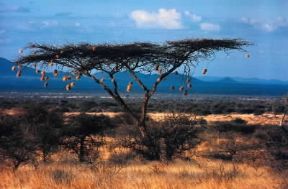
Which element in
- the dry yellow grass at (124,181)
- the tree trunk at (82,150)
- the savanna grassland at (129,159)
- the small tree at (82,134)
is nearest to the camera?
the dry yellow grass at (124,181)

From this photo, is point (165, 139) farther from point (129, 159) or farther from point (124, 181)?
point (124, 181)

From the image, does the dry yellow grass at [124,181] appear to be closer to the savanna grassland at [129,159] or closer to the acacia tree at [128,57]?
the savanna grassland at [129,159]

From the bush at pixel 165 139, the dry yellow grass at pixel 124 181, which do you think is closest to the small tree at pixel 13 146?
the bush at pixel 165 139

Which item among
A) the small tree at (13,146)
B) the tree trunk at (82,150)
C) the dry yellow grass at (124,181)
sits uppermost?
the dry yellow grass at (124,181)

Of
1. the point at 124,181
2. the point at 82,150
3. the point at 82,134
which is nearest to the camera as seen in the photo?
the point at 124,181

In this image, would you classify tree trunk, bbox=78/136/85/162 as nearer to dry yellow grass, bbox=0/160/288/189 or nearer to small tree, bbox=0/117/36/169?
small tree, bbox=0/117/36/169

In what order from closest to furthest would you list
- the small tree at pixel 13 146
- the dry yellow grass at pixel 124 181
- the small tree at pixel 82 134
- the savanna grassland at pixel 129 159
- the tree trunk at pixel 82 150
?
1. the dry yellow grass at pixel 124 181
2. the savanna grassland at pixel 129 159
3. the small tree at pixel 13 146
4. the tree trunk at pixel 82 150
5. the small tree at pixel 82 134

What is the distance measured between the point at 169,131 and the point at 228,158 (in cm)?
306

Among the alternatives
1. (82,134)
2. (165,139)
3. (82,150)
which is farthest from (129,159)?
(82,134)

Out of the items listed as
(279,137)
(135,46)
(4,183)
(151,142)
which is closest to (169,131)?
(151,142)

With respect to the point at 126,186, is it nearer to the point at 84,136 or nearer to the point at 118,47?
the point at 118,47

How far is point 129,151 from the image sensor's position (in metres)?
22.8

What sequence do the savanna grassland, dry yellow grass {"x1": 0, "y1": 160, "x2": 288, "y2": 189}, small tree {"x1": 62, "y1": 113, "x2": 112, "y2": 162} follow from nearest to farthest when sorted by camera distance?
dry yellow grass {"x1": 0, "y1": 160, "x2": 288, "y2": 189} → the savanna grassland → small tree {"x1": 62, "y1": 113, "x2": 112, "y2": 162}

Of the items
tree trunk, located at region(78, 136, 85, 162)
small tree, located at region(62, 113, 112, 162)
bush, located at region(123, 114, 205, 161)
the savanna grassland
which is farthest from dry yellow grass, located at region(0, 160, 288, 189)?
small tree, located at region(62, 113, 112, 162)
